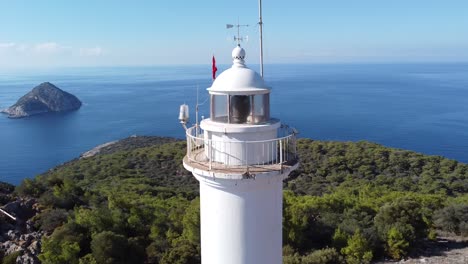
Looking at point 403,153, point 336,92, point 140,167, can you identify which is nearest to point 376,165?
point 403,153

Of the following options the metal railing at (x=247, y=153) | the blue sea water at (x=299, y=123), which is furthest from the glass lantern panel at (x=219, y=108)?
the blue sea water at (x=299, y=123)

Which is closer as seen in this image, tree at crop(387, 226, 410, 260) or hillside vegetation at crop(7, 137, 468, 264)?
hillside vegetation at crop(7, 137, 468, 264)

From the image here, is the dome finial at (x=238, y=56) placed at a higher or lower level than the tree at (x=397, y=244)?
higher

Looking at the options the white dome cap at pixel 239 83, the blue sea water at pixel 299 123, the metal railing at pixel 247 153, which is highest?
the white dome cap at pixel 239 83

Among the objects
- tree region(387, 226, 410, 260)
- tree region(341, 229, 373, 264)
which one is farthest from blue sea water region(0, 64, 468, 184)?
tree region(341, 229, 373, 264)

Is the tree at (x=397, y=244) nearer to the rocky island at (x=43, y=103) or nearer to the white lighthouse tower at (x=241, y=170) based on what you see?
the white lighthouse tower at (x=241, y=170)

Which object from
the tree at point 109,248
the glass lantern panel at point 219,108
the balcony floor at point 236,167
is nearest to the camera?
the balcony floor at point 236,167

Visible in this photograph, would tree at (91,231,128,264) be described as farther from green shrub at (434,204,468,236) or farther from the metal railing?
green shrub at (434,204,468,236)
